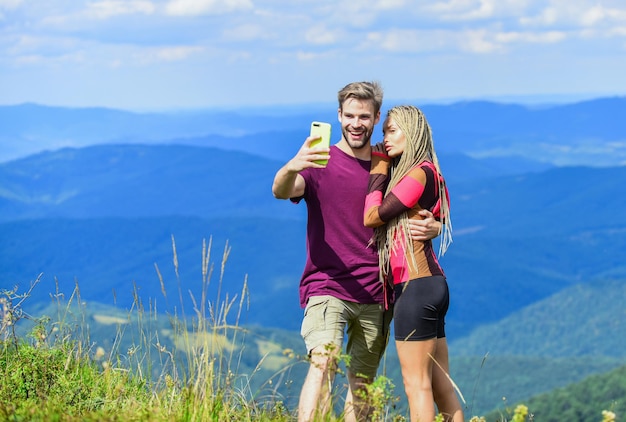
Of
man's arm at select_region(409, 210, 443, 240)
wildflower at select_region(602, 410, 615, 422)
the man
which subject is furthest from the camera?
the man

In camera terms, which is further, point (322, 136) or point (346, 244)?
point (346, 244)

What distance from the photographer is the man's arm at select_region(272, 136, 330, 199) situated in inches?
161

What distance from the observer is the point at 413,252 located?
13.6ft

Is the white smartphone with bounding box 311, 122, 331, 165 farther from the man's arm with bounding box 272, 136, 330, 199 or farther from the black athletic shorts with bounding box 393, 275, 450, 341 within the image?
the black athletic shorts with bounding box 393, 275, 450, 341

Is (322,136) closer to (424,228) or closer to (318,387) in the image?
(424,228)

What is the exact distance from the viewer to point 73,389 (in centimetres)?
404

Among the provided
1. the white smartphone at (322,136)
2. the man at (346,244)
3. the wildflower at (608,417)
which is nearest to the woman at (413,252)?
the man at (346,244)

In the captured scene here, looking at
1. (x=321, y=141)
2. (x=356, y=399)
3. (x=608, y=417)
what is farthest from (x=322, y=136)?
(x=608, y=417)

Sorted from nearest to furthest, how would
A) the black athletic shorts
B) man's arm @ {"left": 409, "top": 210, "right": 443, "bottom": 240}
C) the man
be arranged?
the black athletic shorts < man's arm @ {"left": 409, "top": 210, "right": 443, "bottom": 240} < the man

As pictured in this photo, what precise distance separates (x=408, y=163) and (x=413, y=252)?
0.43 meters

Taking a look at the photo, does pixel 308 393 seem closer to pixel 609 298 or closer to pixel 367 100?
pixel 367 100

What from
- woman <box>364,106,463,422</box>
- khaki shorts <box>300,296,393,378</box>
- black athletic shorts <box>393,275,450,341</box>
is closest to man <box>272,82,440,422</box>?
khaki shorts <box>300,296,393,378</box>

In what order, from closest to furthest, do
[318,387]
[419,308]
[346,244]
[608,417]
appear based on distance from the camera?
[608,417] < [318,387] < [419,308] < [346,244]

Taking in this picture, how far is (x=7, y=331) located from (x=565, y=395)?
229ft
